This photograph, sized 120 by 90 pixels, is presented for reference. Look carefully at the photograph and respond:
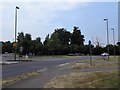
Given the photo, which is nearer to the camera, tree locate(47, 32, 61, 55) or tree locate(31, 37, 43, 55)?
tree locate(31, 37, 43, 55)

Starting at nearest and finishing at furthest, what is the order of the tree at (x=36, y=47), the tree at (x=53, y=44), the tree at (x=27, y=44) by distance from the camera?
the tree at (x=27, y=44), the tree at (x=36, y=47), the tree at (x=53, y=44)

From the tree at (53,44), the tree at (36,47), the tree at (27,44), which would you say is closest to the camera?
the tree at (27,44)

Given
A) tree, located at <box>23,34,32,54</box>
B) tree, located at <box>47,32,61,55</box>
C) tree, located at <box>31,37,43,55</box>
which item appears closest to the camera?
tree, located at <box>23,34,32,54</box>

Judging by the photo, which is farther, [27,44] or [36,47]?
[36,47]

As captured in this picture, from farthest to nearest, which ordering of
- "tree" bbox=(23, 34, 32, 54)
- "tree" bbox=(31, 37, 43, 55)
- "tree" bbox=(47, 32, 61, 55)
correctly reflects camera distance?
1. "tree" bbox=(47, 32, 61, 55)
2. "tree" bbox=(31, 37, 43, 55)
3. "tree" bbox=(23, 34, 32, 54)

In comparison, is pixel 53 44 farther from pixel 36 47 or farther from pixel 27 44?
pixel 27 44

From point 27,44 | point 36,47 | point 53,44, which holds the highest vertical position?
point 53,44

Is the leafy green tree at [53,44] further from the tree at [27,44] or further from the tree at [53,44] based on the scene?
the tree at [27,44]

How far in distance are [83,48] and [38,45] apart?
23693 millimetres

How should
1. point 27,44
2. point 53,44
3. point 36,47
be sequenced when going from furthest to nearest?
1. point 53,44
2. point 36,47
3. point 27,44

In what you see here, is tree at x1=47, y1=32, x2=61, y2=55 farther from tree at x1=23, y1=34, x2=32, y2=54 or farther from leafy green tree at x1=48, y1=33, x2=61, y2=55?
tree at x1=23, y1=34, x2=32, y2=54

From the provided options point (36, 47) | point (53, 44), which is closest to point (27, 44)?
point (36, 47)

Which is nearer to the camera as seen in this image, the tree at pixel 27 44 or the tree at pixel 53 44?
the tree at pixel 27 44

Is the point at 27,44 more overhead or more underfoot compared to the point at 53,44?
more underfoot
